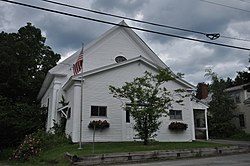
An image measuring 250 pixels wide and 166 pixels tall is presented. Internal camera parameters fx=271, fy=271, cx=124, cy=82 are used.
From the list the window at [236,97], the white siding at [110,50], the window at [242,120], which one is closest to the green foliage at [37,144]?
the white siding at [110,50]

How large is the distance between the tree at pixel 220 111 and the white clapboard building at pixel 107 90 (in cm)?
520

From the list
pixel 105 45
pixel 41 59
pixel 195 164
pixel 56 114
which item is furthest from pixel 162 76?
pixel 41 59

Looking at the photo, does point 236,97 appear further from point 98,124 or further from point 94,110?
point 98,124

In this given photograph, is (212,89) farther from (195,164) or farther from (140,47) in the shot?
(195,164)

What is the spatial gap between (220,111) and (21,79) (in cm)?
2241

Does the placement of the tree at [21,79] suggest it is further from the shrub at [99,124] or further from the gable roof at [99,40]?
the shrub at [99,124]

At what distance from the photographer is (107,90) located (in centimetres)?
1873

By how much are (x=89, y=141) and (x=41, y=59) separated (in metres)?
21.6

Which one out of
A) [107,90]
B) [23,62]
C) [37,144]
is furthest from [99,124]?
[23,62]

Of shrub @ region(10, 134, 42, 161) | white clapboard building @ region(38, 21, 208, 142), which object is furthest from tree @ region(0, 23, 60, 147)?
shrub @ region(10, 134, 42, 161)

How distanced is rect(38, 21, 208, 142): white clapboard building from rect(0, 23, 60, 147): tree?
3191 millimetres

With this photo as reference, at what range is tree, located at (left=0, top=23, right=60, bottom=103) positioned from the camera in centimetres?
2822

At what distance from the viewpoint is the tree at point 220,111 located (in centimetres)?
2961

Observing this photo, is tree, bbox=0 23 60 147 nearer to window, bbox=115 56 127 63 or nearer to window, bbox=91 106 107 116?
window, bbox=91 106 107 116
